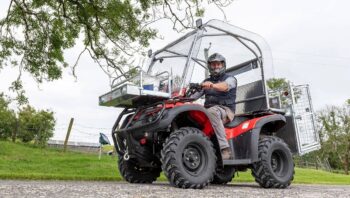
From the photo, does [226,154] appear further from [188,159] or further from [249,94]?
[249,94]

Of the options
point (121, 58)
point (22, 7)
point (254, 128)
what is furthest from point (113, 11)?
point (254, 128)

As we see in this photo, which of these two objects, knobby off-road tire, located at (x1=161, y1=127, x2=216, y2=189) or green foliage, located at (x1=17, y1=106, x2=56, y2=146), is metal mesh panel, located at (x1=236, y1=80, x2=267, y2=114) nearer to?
knobby off-road tire, located at (x1=161, y1=127, x2=216, y2=189)

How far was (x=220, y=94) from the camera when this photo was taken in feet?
23.5

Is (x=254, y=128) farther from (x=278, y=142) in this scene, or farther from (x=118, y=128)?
(x=118, y=128)

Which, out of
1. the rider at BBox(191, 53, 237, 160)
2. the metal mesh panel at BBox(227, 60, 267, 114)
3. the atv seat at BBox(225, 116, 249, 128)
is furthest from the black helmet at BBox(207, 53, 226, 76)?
the metal mesh panel at BBox(227, 60, 267, 114)

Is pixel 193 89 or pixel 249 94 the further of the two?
pixel 249 94

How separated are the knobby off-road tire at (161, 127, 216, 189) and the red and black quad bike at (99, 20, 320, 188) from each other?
13 millimetres

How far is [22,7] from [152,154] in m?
7.30

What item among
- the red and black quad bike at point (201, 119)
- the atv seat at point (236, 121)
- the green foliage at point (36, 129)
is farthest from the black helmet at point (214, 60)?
the green foliage at point (36, 129)

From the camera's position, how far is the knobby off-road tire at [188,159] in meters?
5.90

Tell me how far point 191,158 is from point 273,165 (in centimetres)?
191

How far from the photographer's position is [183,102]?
21.7 ft

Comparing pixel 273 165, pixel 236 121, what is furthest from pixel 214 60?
pixel 273 165

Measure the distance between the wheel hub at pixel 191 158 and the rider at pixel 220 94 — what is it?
467 millimetres
